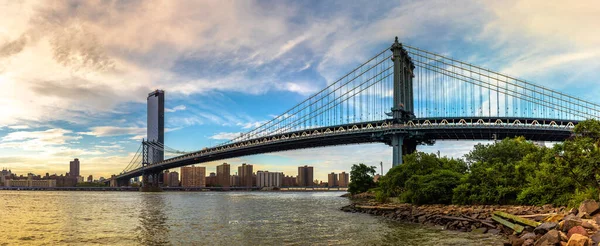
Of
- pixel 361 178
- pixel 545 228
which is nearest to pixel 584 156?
pixel 545 228

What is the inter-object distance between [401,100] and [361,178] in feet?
65.5

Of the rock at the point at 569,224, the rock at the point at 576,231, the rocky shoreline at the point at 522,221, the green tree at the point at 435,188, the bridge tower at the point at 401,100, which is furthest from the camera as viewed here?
the bridge tower at the point at 401,100

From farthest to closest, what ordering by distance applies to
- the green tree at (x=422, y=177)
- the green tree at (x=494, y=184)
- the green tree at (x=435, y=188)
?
the green tree at (x=422, y=177)
the green tree at (x=435, y=188)
the green tree at (x=494, y=184)

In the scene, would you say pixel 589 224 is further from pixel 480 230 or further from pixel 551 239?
pixel 480 230

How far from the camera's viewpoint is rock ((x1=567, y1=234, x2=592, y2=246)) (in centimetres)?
1605

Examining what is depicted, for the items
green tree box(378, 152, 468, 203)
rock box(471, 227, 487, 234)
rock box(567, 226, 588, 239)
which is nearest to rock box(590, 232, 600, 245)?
rock box(567, 226, 588, 239)

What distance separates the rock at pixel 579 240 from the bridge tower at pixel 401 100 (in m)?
61.9

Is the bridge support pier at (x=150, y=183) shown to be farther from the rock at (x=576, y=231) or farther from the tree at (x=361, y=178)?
the rock at (x=576, y=231)

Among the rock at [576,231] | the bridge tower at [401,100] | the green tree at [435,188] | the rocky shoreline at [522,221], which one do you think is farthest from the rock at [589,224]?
the bridge tower at [401,100]

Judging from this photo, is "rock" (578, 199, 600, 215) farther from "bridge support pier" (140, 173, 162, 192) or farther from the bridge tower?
"bridge support pier" (140, 173, 162, 192)

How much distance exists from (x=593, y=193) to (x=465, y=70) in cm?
6043

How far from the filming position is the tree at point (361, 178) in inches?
3661

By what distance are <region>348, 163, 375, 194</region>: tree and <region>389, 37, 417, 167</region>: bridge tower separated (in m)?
12.4

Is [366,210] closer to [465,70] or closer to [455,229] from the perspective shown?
[455,229]
